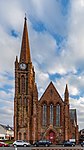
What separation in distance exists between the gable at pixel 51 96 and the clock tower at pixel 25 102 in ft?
7.92

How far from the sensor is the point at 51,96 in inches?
2992

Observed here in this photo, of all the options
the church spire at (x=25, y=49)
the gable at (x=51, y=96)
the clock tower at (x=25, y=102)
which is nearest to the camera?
the clock tower at (x=25, y=102)

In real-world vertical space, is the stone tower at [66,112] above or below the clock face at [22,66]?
below

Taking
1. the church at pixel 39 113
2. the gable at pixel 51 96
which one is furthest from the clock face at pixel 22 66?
the gable at pixel 51 96

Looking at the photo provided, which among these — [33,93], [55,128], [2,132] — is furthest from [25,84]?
[2,132]

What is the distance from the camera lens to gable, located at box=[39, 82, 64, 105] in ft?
248

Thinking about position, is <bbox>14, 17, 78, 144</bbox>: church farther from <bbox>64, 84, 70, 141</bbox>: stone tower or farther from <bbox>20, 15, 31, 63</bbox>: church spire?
<bbox>20, 15, 31, 63</bbox>: church spire

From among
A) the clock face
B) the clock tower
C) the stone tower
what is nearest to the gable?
the stone tower

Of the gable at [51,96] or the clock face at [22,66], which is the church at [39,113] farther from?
the clock face at [22,66]

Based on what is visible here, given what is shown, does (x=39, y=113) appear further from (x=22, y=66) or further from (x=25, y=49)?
(x=25, y=49)

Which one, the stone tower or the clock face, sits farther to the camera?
the clock face

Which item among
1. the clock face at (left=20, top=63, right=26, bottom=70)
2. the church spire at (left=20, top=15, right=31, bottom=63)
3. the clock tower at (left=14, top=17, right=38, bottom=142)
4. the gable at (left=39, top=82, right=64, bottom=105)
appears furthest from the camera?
the church spire at (left=20, top=15, right=31, bottom=63)

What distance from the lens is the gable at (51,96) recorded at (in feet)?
248

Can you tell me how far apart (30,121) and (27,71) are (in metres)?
13.8
